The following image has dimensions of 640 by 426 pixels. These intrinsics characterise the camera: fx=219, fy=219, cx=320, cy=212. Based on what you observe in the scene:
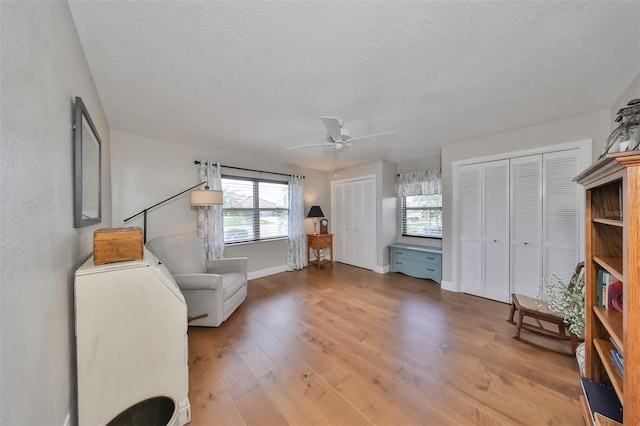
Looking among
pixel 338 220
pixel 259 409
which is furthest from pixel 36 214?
pixel 338 220

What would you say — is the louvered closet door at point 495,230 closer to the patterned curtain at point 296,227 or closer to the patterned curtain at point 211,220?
the patterned curtain at point 296,227

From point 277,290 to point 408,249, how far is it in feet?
8.14

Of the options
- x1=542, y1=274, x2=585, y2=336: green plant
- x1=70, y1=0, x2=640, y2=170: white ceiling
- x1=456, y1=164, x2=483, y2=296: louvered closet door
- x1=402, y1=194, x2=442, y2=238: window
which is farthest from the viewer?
x1=402, y1=194, x2=442, y2=238: window

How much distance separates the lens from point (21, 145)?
2.24 ft

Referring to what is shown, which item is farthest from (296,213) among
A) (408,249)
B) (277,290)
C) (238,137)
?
(408,249)

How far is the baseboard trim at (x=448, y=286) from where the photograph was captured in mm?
3364

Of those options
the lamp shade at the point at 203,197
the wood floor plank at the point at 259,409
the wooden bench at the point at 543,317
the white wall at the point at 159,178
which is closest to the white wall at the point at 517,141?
the wooden bench at the point at 543,317

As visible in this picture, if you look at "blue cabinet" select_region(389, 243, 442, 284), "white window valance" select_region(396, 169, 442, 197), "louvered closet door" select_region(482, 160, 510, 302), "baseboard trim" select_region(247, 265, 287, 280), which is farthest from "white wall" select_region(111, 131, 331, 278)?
"louvered closet door" select_region(482, 160, 510, 302)

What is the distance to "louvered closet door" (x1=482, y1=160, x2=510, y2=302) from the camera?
9.55 ft

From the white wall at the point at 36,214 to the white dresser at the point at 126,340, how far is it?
76 mm

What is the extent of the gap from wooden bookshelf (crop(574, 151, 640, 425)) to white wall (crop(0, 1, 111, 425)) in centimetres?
211

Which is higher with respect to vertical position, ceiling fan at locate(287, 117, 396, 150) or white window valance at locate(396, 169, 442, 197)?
ceiling fan at locate(287, 117, 396, 150)

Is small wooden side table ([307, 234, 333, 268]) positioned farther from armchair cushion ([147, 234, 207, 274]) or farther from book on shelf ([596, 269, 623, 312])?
book on shelf ([596, 269, 623, 312])

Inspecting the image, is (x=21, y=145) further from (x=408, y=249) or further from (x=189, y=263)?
(x=408, y=249)
